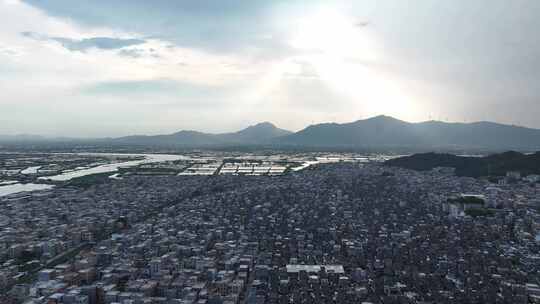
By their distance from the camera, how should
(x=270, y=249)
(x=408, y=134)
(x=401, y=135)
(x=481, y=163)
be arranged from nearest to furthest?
(x=270, y=249) → (x=481, y=163) → (x=401, y=135) → (x=408, y=134)

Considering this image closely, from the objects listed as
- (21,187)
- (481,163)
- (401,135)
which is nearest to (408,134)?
(401,135)

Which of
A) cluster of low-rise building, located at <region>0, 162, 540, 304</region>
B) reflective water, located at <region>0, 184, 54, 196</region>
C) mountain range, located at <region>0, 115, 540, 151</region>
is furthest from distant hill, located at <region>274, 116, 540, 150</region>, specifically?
cluster of low-rise building, located at <region>0, 162, 540, 304</region>

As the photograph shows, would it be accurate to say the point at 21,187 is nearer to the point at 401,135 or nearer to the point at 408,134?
the point at 401,135

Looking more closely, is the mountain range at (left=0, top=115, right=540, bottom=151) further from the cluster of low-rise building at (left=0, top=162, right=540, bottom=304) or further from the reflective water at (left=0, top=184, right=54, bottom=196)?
the cluster of low-rise building at (left=0, top=162, right=540, bottom=304)

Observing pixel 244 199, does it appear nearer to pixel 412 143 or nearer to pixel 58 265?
pixel 58 265

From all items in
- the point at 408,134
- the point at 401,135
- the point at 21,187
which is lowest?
the point at 21,187

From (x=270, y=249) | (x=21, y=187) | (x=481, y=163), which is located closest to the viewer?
(x=270, y=249)

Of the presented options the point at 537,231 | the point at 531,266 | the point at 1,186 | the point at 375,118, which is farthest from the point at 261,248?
the point at 375,118
